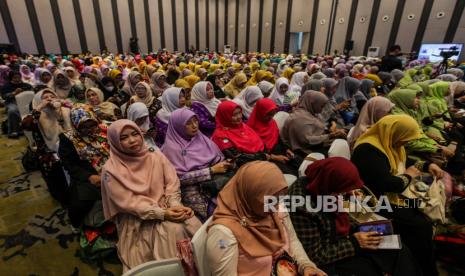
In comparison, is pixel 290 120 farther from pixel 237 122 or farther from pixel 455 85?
pixel 455 85

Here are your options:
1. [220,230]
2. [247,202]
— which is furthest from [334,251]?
[220,230]

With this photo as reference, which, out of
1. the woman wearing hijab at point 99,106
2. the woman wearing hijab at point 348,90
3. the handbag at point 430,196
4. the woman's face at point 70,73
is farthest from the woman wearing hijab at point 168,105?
the woman's face at point 70,73

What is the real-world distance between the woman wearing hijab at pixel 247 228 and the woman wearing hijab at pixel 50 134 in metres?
2.38

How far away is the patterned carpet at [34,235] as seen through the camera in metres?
2.07

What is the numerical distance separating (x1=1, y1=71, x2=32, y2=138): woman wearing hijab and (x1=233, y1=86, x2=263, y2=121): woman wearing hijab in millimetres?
4744

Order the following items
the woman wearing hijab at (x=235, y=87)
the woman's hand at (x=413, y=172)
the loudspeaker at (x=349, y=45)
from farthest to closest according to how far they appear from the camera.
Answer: the loudspeaker at (x=349, y=45) < the woman wearing hijab at (x=235, y=87) < the woman's hand at (x=413, y=172)

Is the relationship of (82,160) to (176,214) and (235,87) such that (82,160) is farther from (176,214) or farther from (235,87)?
(235,87)

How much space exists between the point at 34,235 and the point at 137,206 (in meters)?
1.62

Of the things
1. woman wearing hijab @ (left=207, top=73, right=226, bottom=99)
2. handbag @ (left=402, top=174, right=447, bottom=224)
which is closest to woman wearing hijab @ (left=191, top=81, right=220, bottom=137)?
woman wearing hijab @ (left=207, top=73, right=226, bottom=99)

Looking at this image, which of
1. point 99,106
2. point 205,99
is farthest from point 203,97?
point 99,106

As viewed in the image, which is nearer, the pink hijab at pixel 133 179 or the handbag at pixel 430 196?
the pink hijab at pixel 133 179

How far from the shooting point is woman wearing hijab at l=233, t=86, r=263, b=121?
402cm

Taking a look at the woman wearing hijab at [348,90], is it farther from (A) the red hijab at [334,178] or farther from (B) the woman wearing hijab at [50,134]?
(B) the woman wearing hijab at [50,134]

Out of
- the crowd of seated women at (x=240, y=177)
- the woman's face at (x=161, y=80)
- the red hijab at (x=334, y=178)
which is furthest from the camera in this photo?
the woman's face at (x=161, y=80)
